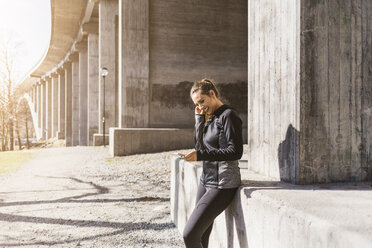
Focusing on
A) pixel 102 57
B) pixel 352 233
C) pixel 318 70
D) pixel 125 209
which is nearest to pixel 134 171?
pixel 125 209

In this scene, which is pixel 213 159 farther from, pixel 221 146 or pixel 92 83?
pixel 92 83

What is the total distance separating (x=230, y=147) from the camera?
2.67 m

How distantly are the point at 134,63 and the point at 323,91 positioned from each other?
452 inches

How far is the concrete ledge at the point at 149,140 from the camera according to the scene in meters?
12.8

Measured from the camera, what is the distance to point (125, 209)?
5.86 m

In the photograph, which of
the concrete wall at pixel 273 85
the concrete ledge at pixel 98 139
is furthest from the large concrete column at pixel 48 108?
the concrete wall at pixel 273 85

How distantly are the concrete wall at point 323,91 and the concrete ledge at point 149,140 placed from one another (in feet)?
30.2

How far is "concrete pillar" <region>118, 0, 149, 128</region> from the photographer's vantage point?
13.8 m

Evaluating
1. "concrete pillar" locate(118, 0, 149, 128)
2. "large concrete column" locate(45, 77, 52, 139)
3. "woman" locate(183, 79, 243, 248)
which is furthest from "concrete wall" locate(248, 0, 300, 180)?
"large concrete column" locate(45, 77, 52, 139)

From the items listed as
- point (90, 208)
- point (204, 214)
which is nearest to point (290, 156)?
point (204, 214)

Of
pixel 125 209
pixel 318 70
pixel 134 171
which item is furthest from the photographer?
pixel 134 171

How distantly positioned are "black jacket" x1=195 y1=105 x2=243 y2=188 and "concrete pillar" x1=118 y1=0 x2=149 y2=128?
11051mm

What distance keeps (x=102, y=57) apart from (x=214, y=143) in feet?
63.2

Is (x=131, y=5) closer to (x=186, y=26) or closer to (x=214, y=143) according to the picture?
(x=186, y=26)
